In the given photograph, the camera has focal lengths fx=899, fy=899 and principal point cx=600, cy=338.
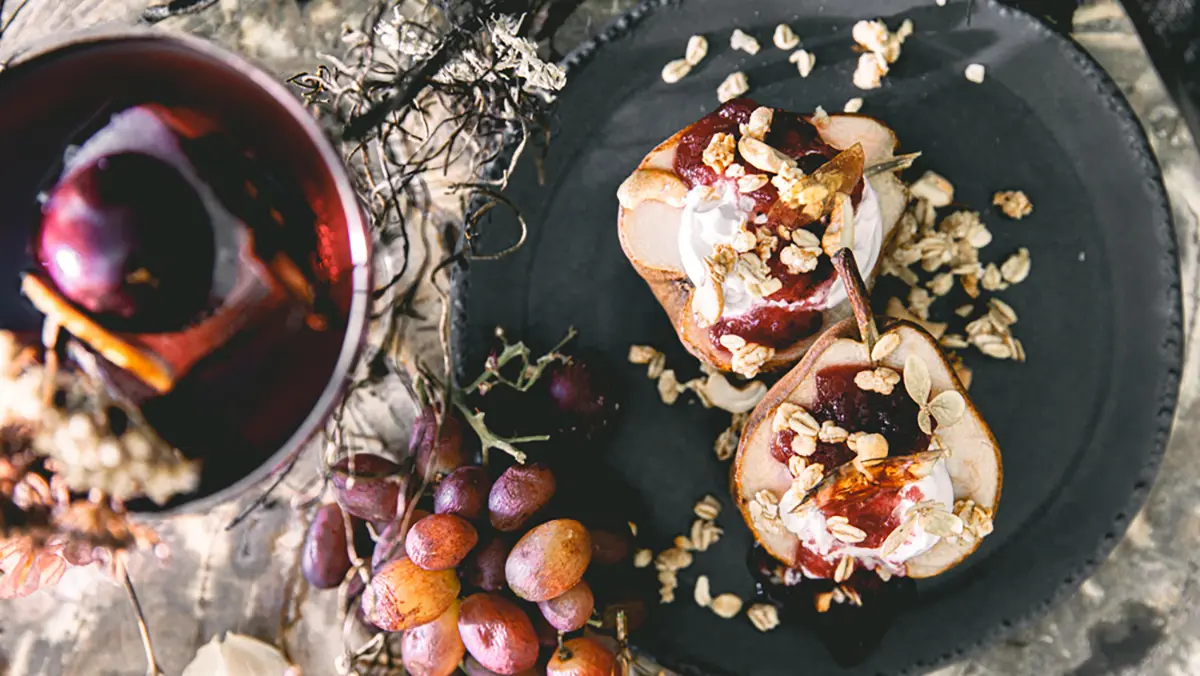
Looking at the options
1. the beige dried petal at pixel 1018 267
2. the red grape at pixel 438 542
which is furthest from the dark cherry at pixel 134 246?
the beige dried petal at pixel 1018 267

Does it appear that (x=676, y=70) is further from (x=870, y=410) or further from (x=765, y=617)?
(x=765, y=617)

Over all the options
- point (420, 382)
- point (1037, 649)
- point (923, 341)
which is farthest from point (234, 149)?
point (1037, 649)

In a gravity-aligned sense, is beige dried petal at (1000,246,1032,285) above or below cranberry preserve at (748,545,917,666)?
above

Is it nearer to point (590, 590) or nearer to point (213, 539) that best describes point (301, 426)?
point (590, 590)

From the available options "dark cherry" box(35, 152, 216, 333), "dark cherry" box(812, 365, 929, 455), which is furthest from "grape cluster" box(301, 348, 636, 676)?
"dark cherry" box(35, 152, 216, 333)

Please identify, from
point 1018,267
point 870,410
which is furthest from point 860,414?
point 1018,267

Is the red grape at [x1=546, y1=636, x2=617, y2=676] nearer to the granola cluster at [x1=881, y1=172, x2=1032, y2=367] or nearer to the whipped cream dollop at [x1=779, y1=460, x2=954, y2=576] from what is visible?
the whipped cream dollop at [x1=779, y1=460, x2=954, y2=576]
